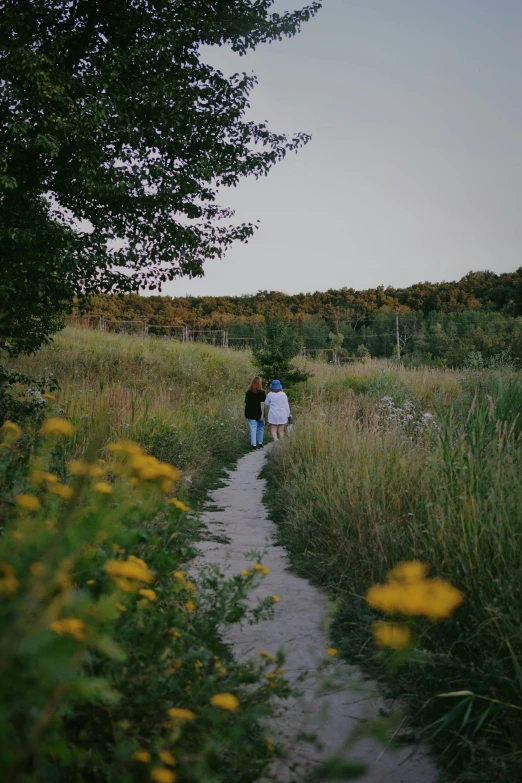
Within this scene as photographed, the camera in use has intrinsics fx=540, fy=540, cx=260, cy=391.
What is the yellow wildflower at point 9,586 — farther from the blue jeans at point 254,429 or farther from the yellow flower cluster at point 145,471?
the blue jeans at point 254,429

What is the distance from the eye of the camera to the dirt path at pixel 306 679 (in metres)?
2.21

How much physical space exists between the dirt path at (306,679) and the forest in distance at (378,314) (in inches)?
1287

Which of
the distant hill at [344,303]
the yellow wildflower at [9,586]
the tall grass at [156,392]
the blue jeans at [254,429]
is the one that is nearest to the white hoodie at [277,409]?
the blue jeans at [254,429]

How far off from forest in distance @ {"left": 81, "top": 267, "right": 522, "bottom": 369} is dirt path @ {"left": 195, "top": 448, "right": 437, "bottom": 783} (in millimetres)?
32700

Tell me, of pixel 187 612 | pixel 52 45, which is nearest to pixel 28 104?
pixel 52 45

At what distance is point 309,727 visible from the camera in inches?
100

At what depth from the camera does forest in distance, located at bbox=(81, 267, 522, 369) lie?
136 feet

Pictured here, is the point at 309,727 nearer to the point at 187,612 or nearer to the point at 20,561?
the point at 187,612

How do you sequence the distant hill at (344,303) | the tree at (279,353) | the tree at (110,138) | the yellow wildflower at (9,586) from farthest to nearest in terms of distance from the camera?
1. the distant hill at (344,303)
2. the tree at (279,353)
3. the tree at (110,138)
4. the yellow wildflower at (9,586)

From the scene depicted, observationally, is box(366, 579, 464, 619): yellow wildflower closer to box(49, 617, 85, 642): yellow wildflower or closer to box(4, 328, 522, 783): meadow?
box(4, 328, 522, 783): meadow

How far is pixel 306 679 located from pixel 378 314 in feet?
182

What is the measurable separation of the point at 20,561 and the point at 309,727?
1.85 meters

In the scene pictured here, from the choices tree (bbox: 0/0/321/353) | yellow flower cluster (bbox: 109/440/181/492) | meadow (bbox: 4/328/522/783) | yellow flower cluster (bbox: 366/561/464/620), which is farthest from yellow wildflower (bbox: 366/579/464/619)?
tree (bbox: 0/0/321/353)

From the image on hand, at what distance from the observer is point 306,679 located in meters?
2.81
